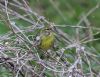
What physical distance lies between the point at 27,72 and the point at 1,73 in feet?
0.62

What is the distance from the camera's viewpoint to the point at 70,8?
231 inches

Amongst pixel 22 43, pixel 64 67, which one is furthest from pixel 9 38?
pixel 64 67

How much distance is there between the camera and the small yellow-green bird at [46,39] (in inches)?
117

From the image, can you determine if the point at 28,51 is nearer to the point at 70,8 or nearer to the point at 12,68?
the point at 12,68

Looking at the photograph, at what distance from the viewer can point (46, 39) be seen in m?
2.98

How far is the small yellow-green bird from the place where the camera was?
2.98m

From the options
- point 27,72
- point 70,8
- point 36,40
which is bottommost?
point 27,72

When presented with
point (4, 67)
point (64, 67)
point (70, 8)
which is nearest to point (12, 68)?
point (4, 67)

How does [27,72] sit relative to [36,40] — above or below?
below

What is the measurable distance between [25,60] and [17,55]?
0.05 metres

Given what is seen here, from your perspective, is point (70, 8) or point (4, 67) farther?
point (70, 8)

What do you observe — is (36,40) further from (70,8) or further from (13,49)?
(70,8)

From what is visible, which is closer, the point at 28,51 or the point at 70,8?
the point at 28,51

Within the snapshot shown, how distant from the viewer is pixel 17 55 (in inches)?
113
